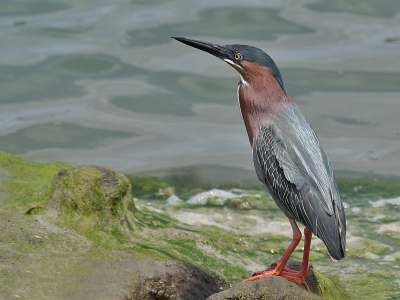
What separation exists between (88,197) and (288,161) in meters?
1.35

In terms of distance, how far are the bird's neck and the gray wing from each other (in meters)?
0.06

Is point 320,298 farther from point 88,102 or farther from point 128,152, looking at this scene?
point 88,102

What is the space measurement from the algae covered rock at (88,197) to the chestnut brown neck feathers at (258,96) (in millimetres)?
999

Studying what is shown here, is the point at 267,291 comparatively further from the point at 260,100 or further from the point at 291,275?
the point at 260,100

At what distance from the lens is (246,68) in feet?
16.6

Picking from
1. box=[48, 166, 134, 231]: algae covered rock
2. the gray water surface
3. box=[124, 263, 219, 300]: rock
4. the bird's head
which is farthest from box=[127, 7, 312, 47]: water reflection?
box=[124, 263, 219, 300]: rock

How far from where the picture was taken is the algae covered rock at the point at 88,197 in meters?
4.97

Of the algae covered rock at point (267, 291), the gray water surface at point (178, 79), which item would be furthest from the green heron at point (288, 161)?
the gray water surface at point (178, 79)

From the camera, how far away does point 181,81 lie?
10391 mm

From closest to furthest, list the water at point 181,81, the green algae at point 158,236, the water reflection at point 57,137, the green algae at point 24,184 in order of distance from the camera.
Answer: the green algae at point 158,236, the green algae at point 24,184, the water at point 181,81, the water reflection at point 57,137

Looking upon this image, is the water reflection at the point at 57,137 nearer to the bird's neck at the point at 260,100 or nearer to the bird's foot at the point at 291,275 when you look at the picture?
the bird's neck at the point at 260,100

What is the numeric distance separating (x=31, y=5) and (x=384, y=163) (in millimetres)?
6527

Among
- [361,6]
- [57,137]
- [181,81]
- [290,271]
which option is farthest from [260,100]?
[361,6]

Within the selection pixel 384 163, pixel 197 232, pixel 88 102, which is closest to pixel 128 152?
pixel 88 102
